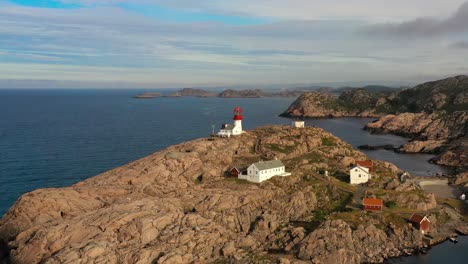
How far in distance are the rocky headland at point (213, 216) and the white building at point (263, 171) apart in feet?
4.93

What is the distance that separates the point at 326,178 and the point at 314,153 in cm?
1218

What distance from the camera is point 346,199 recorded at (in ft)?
240

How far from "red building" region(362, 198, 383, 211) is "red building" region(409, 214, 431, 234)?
17.5ft

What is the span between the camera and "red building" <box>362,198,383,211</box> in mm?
68875

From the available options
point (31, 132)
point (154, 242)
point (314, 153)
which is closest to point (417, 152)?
point (314, 153)

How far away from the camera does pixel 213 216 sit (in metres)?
62.5

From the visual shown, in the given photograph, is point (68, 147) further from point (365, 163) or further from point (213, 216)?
point (365, 163)

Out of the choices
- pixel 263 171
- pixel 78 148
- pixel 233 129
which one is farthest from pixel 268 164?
pixel 78 148

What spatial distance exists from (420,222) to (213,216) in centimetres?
3339

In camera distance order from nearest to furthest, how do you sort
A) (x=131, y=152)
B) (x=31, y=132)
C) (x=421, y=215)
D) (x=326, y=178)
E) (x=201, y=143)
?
(x=421, y=215) < (x=326, y=178) < (x=201, y=143) < (x=131, y=152) < (x=31, y=132)

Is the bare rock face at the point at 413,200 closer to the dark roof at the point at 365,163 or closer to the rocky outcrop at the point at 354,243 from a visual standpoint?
the rocky outcrop at the point at 354,243

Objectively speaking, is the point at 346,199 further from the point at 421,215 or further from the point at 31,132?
the point at 31,132

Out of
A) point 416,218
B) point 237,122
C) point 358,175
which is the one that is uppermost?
point 237,122

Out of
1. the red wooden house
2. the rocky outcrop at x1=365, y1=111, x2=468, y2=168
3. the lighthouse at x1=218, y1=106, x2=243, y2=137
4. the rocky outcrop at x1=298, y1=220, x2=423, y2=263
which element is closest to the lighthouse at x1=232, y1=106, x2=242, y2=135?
the lighthouse at x1=218, y1=106, x2=243, y2=137
